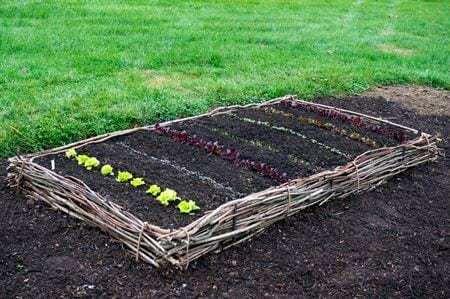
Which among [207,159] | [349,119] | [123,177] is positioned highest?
[123,177]

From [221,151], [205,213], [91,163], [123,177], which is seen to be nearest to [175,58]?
[221,151]

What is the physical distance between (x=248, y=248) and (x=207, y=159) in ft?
4.06

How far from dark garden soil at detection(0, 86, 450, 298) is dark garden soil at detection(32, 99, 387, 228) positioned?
0.02m

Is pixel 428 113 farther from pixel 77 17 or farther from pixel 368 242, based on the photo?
pixel 77 17

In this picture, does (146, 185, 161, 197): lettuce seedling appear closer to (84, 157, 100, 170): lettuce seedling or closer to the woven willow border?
the woven willow border

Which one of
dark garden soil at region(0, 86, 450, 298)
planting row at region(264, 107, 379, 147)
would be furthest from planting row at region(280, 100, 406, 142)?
dark garden soil at region(0, 86, 450, 298)

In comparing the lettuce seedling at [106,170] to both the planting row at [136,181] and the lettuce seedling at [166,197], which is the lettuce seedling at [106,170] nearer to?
the planting row at [136,181]

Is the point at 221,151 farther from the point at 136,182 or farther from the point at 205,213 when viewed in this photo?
the point at 205,213

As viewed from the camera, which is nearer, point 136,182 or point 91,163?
point 136,182

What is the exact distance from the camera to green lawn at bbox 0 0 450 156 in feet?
21.7

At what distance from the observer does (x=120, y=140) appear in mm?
5758

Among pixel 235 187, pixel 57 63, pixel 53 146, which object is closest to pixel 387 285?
pixel 235 187

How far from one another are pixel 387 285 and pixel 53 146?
3252 millimetres

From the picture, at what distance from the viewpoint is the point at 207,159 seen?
17.9 ft
